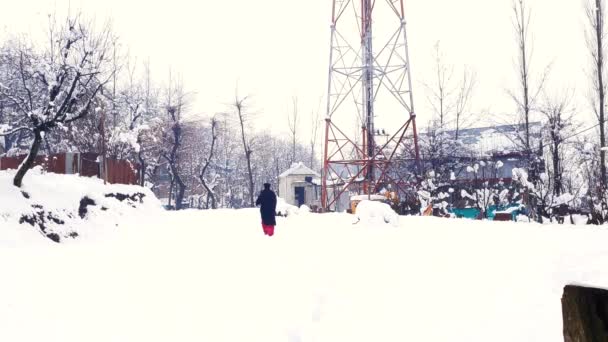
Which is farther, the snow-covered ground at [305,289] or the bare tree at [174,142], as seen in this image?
the bare tree at [174,142]

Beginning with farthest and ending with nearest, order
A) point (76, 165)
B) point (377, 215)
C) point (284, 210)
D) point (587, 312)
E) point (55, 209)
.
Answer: point (284, 210) → point (76, 165) → point (377, 215) → point (55, 209) → point (587, 312)

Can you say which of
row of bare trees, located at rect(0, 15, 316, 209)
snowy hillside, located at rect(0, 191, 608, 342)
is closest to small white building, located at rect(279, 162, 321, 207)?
row of bare trees, located at rect(0, 15, 316, 209)

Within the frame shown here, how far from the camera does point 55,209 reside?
11.5m

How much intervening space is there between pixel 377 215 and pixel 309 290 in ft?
23.4

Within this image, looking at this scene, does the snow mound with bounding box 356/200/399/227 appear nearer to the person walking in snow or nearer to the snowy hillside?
the person walking in snow

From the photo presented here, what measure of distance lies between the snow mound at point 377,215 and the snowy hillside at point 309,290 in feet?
10.0

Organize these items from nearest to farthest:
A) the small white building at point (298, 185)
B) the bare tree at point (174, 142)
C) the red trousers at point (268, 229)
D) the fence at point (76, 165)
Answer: the red trousers at point (268, 229)
the fence at point (76, 165)
the bare tree at point (174, 142)
the small white building at point (298, 185)

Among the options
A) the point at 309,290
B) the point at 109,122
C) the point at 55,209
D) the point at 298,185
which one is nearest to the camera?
the point at 309,290

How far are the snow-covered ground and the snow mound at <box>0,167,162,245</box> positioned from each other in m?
0.29

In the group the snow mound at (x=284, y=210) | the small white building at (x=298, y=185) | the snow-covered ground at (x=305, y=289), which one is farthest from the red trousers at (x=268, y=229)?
the small white building at (x=298, y=185)

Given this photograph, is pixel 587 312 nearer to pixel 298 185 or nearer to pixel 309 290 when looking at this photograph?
pixel 309 290

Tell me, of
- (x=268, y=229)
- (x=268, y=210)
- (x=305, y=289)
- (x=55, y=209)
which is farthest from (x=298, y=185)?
(x=305, y=289)

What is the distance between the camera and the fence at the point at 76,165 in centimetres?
1852

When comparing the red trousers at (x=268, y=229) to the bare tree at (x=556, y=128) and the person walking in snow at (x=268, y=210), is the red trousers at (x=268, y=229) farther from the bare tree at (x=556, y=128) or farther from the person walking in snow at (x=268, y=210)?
the bare tree at (x=556, y=128)
